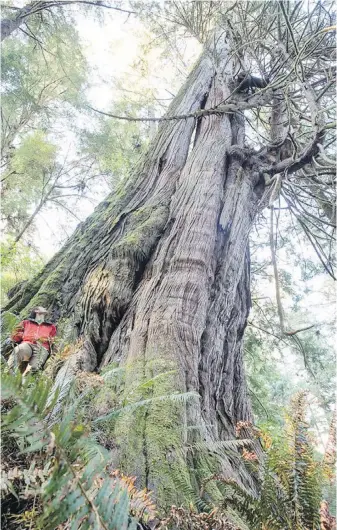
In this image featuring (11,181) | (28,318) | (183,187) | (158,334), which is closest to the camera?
(158,334)

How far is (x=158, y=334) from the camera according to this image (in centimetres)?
264

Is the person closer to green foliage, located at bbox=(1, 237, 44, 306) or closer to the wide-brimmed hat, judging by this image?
the wide-brimmed hat

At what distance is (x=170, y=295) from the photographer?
298 cm

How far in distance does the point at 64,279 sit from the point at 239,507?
3.08 metres

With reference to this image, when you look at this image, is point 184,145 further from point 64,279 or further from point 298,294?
point 298,294

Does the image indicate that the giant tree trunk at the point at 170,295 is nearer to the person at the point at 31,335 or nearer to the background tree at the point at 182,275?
the background tree at the point at 182,275

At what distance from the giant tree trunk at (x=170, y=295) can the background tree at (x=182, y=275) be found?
10mm

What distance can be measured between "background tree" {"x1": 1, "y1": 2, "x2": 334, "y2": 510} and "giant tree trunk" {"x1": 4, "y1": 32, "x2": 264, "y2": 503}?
10 mm

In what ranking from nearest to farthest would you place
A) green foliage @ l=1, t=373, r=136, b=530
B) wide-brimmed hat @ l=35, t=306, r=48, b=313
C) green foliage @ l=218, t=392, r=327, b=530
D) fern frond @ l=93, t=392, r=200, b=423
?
1. green foliage @ l=1, t=373, r=136, b=530
2. green foliage @ l=218, t=392, r=327, b=530
3. fern frond @ l=93, t=392, r=200, b=423
4. wide-brimmed hat @ l=35, t=306, r=48, b=313

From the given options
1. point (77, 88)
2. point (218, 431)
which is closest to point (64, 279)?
point (218, 431)

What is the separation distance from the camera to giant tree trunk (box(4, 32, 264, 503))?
1950 mm

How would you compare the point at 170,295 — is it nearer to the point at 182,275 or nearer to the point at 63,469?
the point at 182,275

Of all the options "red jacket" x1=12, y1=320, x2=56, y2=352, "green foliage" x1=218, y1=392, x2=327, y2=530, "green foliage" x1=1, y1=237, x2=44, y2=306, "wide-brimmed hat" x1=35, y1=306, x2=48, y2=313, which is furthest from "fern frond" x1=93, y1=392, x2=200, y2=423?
"green foliage" x1=1, y1=237, x2=44, y2=306

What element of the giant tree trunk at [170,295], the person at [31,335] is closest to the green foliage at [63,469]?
the giant tree trunk at [170,295]
